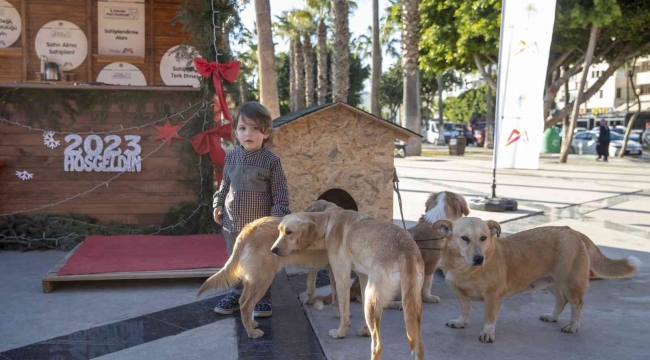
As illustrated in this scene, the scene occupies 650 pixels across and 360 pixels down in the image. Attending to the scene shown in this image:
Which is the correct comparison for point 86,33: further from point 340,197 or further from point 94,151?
point 340,197

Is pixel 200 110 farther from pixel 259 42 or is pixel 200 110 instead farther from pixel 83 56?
pixel 259 42

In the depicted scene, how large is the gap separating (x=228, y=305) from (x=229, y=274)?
2.44ft

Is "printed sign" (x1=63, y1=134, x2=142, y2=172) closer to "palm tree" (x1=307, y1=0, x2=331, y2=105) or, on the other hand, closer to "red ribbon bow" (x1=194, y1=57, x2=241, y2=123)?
→ "red ribbon bow" (x1=194, y1=57, x2=241, y2=123)

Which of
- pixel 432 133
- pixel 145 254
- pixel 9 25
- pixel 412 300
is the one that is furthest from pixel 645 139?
pixel 412 300

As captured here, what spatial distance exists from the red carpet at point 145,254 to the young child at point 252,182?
3.37 feet

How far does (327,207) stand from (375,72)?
77.5ft

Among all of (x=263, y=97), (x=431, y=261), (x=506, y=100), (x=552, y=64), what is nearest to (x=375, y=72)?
(x=552, y=64)

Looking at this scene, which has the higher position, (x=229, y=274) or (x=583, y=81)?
(x=583, y=81)

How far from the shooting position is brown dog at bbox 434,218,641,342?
4.46m

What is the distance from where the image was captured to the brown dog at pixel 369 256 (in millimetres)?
3648

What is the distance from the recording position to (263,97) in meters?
15.8

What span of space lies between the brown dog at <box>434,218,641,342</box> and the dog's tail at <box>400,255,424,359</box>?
0.83 metres

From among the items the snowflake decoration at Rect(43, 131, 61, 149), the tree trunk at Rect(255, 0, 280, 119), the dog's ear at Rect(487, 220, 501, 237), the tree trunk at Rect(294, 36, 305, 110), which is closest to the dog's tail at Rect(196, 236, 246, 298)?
the dog's ear at Rect(487, 220, 501, 237)

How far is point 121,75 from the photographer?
403 inches
